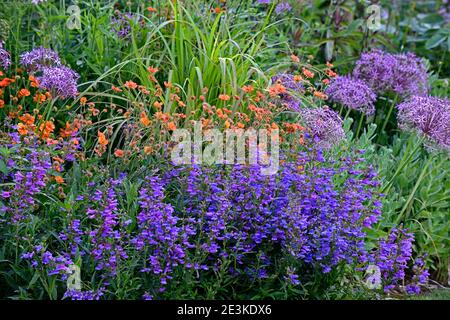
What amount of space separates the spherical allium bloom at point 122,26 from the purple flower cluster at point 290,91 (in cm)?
110

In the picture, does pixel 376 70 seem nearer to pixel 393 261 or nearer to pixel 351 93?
pixel 351 93

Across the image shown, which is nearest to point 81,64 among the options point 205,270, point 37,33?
point 37,33

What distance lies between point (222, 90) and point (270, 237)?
124 centimetres

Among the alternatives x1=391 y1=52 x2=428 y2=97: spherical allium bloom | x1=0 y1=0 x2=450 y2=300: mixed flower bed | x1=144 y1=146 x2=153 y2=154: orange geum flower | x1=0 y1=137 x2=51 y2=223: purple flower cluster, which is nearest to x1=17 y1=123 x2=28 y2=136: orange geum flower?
x1=0 y1=0 x2=450 y2=300: mixed flower bed

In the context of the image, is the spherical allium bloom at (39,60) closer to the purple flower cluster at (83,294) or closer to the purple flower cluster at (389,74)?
the purple flower cluster at (83,294)

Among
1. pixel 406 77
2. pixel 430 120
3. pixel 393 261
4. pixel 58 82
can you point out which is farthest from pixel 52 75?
pixel 406 77

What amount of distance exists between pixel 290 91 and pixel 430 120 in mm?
897

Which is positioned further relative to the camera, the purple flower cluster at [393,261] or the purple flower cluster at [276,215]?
the purple flower cluster at [393,261]

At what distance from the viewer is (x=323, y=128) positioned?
444cm

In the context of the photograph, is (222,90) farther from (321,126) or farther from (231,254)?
(231,254)

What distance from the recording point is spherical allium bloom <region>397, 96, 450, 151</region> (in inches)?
185

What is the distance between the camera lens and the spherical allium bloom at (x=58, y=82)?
4371 mm

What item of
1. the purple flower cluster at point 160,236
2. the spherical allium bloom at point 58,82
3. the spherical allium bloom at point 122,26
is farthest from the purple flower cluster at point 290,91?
the purple flower cluster at point 160,236
